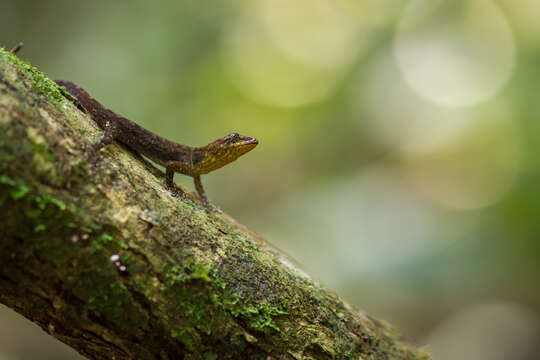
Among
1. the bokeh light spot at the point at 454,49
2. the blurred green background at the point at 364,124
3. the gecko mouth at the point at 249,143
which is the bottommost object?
the gecko mouth at the point at 249,143

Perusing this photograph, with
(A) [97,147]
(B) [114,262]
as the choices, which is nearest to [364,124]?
(A) [97,147]

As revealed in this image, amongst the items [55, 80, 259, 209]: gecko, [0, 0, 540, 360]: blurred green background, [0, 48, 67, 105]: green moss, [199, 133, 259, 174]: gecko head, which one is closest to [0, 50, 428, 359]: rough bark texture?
[0, 48, 67, 105]: green moss

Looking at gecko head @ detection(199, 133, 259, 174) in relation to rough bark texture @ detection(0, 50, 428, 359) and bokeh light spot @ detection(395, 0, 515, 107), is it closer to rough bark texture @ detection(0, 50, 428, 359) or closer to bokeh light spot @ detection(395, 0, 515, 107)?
rough bark texture @ detection(0, 50, 428, 359)

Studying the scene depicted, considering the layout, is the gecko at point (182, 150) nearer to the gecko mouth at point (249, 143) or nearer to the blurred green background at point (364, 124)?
the gecko mouth at point (249, 143)

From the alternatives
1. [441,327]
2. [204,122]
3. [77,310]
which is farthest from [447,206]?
[77,310]

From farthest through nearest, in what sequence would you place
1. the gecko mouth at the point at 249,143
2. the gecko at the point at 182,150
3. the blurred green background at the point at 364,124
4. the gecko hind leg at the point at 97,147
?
the blurred green background at the point at 364,124
the gecko mouth at the point at 249,143
the gecko at the point at 182,150
the gecko hind leg at the point at 97,147

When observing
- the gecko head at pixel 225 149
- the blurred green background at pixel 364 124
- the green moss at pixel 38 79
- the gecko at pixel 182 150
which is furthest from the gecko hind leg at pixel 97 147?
the blurred green background at pixel 364 124

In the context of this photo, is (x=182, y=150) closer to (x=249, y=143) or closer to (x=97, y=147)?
(x=249, y=143)
